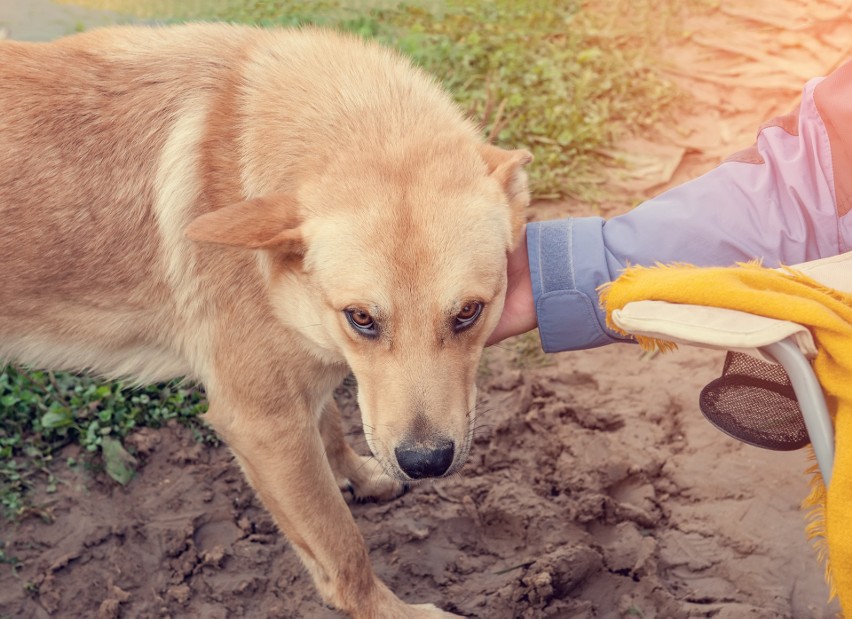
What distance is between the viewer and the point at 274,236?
2475 millimetres

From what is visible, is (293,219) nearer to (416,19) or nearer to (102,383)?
(102,383)

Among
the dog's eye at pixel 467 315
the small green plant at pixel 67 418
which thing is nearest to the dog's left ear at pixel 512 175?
the dog's eye at pixel 467 315

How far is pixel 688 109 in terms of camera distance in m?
5.76

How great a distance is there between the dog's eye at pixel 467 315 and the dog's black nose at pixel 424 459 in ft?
1.18

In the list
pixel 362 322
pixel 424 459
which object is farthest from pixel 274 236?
pixel 424 459

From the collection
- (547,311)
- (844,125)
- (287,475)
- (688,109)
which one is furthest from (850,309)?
(688,109)

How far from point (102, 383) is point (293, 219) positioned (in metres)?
1.74

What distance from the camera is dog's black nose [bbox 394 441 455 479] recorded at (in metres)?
2.42

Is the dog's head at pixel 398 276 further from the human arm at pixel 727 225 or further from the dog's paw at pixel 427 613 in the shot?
the dog's paw at pixel 427 613

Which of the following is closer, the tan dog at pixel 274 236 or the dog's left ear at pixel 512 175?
the tan dog at pixel 274 236

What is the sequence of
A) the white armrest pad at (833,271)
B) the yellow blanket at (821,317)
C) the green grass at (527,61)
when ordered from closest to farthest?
the yellow blanket at (821,317) < the white armrest pad at (833,271) < the green grass at (527,61)

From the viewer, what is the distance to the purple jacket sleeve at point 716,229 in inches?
98.1

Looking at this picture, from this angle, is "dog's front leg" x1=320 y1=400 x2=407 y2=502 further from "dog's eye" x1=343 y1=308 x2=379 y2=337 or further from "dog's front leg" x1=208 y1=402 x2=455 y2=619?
"dog's eye" x1=343 y1=308 x2=379 y2=337

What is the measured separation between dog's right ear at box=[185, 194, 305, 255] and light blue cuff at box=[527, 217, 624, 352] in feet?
2.73
